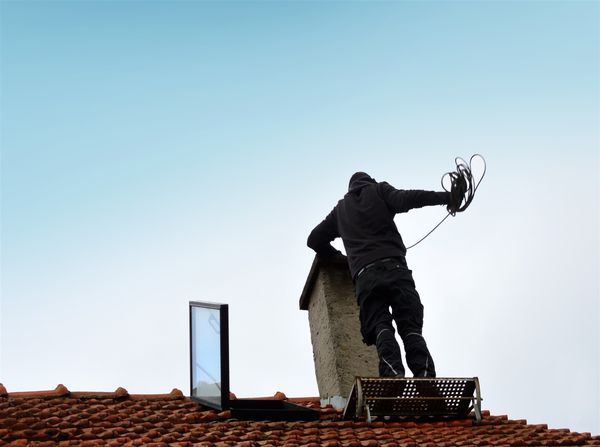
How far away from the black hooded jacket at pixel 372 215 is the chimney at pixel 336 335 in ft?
1.39

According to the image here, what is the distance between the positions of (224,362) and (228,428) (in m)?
0.53

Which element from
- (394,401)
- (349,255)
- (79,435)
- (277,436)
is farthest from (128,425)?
(349,255)

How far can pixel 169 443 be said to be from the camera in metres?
6.07

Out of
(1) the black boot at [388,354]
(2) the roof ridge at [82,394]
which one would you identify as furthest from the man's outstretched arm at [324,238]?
(2) the roof ridge at [82,394]

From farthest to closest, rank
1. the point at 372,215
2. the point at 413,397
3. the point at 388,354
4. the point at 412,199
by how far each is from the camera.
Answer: the point at 372,215 → the point at 412,199 → the point at 388,354 → the point at 413,397

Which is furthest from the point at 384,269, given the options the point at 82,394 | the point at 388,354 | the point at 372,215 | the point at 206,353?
the point at 82,394

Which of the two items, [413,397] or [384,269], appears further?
[384,269]

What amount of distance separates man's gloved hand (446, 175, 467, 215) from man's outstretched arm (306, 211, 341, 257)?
3.77ft

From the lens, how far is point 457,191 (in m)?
7.91

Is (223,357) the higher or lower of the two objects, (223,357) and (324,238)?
the lower

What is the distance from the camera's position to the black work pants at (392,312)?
24.7 ft

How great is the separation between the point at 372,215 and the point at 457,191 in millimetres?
696

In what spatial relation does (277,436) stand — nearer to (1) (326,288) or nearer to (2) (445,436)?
(2) (445,436)

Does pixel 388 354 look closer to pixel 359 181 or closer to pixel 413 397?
pixel 413 397
